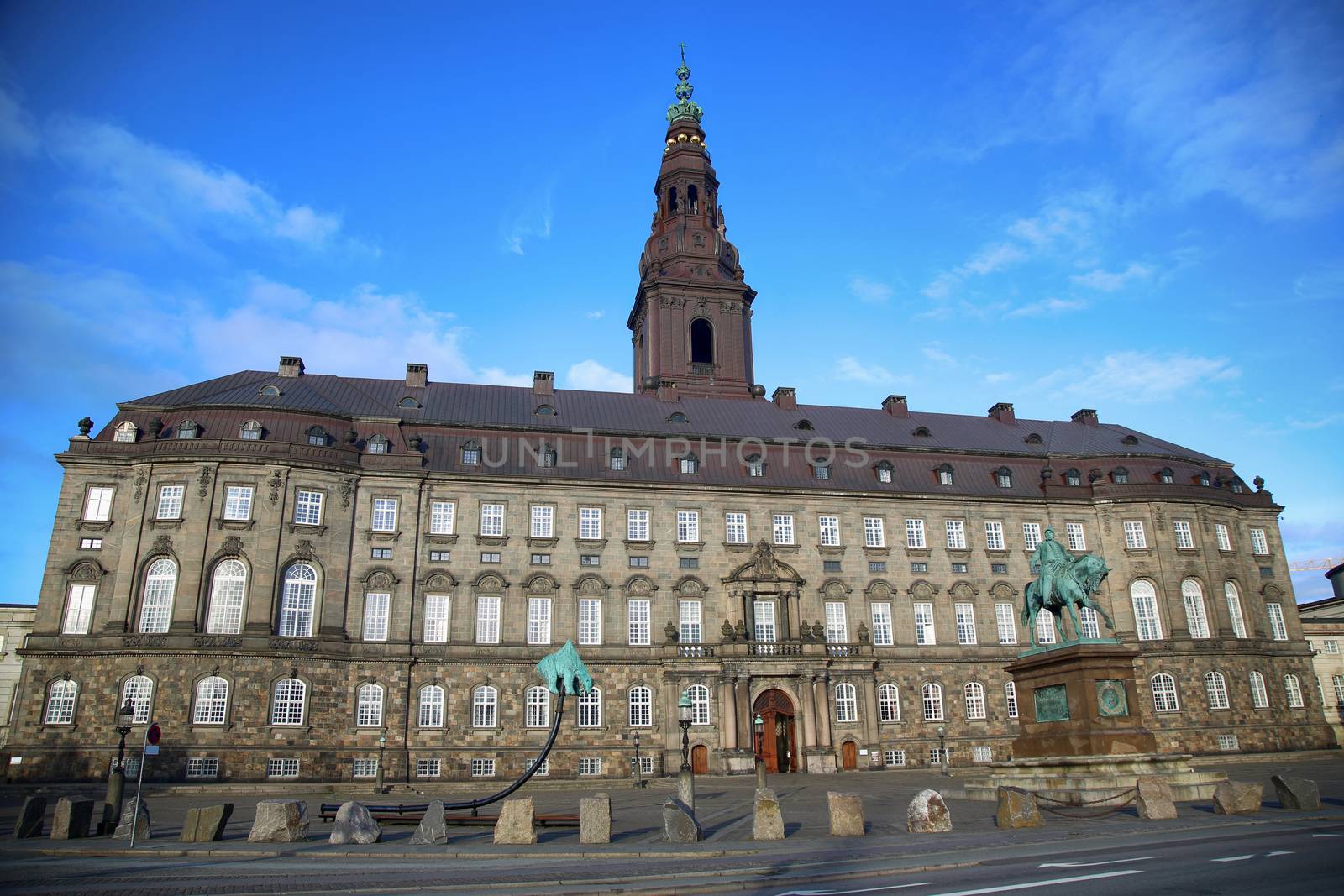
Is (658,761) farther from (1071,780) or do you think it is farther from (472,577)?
(1071,780)

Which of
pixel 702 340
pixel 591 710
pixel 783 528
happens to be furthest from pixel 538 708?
pixel 702 340

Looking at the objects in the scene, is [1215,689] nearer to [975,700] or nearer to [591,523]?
[975,700]

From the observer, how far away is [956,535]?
56656 mm

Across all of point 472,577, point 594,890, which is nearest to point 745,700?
point 472,577

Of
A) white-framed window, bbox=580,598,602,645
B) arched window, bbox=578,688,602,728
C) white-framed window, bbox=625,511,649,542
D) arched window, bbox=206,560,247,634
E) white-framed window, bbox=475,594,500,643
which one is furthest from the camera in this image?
white-framed window, bbox=625,511,649,542

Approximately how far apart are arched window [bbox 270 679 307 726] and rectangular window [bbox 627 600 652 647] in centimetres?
1615

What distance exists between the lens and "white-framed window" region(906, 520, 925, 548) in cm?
5584

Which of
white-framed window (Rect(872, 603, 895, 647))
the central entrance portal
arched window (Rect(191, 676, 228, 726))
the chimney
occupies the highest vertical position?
the chimney

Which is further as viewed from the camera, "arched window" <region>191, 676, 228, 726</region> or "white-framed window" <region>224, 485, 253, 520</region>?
"white-framed window" <region>224, 485, 253, 520</region>

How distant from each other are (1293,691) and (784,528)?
32.1 meters

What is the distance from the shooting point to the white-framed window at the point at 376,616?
47.8m

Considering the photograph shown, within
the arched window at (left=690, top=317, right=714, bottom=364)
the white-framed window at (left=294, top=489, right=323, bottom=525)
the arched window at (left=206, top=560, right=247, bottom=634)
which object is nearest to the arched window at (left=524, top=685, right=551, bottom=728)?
the white-framed window at (left=294, top=489, right=323, bottom=525)

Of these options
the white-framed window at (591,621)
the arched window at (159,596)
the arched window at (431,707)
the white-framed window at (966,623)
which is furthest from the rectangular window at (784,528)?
the arched window at (159,596)

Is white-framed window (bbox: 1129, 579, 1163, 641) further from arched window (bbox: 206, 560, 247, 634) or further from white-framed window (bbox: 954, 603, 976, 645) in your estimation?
arched window (bbox: 206, 560, 247, 634)
